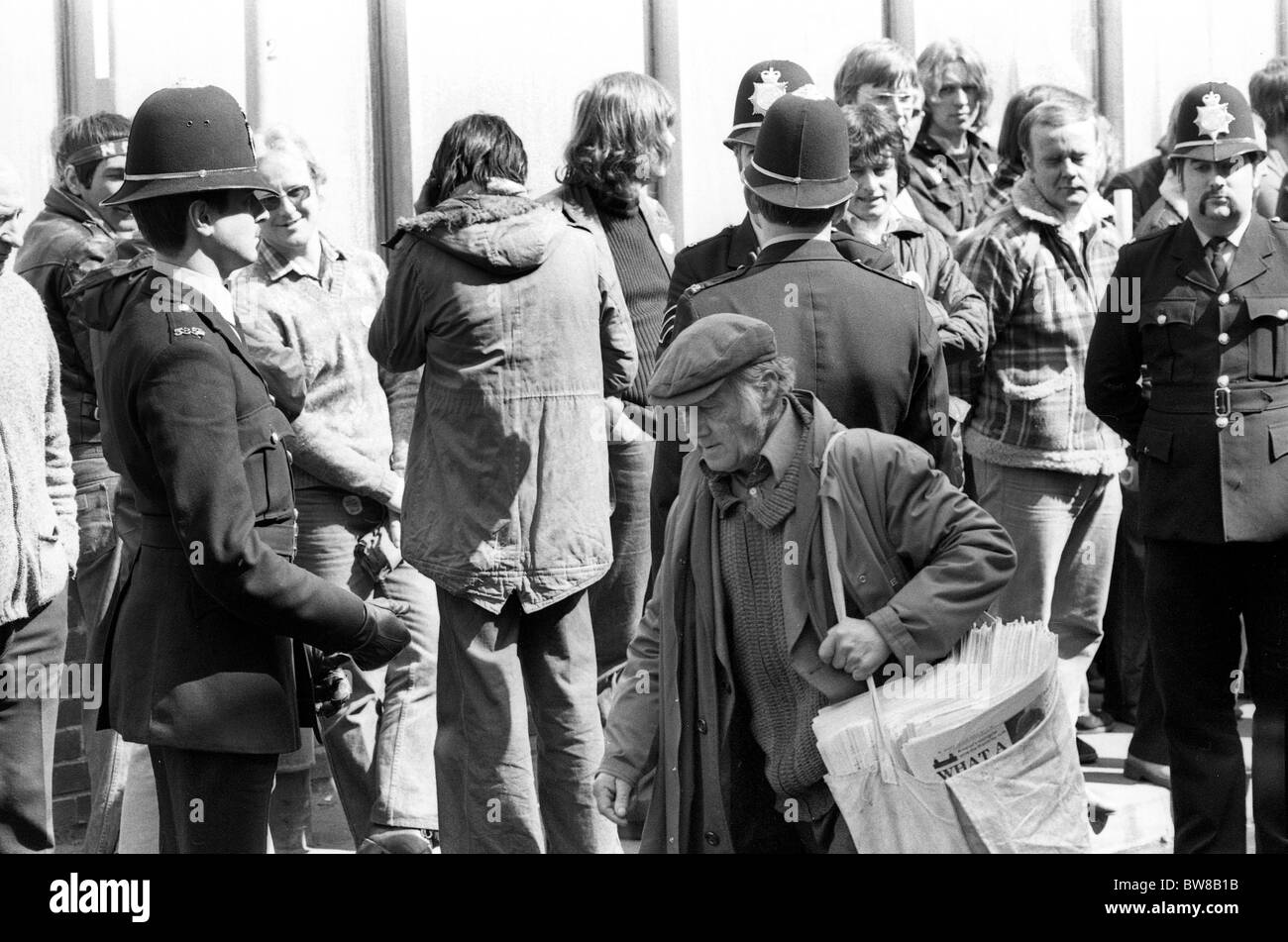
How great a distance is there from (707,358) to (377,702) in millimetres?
2321

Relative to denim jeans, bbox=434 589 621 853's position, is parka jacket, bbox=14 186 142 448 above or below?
above

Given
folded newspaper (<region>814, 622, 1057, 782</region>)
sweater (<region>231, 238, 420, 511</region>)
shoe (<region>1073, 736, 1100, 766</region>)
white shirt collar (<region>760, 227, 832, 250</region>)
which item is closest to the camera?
folded newspaper (<region>814, 622, 1057, 782</region>)

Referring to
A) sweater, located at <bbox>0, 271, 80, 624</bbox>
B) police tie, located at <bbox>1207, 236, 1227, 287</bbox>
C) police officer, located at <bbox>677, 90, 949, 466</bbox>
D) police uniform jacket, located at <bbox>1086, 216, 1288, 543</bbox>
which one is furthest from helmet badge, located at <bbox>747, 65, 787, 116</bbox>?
sweater, located at <bbox>0, 271, 80, 624</bbox>

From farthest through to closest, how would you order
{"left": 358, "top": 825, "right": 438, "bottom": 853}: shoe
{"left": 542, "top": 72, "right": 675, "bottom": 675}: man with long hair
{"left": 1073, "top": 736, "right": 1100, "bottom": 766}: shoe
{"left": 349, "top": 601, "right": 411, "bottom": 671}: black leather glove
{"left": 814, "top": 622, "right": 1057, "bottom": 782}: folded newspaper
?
{"left": 1073, "top": 736, "right": 1100, "bottom": 766}: shoe → {"left": 542, "top": 72, "right": 675, "bottom": 675}: man with long hair → {"left": 358, "top": 825, "right": 438, "bottom": 853}: shoe → {"left": 349, "top": 601, "right": 411, "bottom": 671}: black leather glove → {"left": 814, "top": 622, "right": 1057, "bottom": 782}: folded newspaper

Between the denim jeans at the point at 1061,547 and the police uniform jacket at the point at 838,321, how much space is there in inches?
64.3

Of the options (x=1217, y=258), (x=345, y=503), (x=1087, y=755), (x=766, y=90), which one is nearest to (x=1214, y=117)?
(x=1217, y=258)

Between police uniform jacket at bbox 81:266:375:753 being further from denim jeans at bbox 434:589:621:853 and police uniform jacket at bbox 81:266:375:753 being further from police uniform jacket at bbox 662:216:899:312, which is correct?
police uniform jacket at bbox 662:216:899:312

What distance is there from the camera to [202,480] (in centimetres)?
356

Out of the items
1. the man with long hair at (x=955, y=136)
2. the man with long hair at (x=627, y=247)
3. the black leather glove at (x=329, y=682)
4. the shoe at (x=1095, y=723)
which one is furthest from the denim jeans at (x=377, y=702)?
the shoe at (x=1095, y=723)

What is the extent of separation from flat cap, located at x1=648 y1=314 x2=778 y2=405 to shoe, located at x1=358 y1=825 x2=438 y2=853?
2004 millimetres

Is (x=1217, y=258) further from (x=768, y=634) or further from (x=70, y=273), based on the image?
(x=70, y=273)

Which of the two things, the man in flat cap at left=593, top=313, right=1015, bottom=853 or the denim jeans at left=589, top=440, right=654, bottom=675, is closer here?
the man in flat cap at left=593, top=313, right=1015, bottom=853

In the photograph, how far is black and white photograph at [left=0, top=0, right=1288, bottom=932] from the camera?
3611 mm

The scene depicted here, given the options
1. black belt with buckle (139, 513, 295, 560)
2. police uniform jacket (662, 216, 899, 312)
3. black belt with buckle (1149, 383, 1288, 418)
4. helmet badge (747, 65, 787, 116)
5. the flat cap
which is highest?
helmet badge (747, 65, 787, 116)
